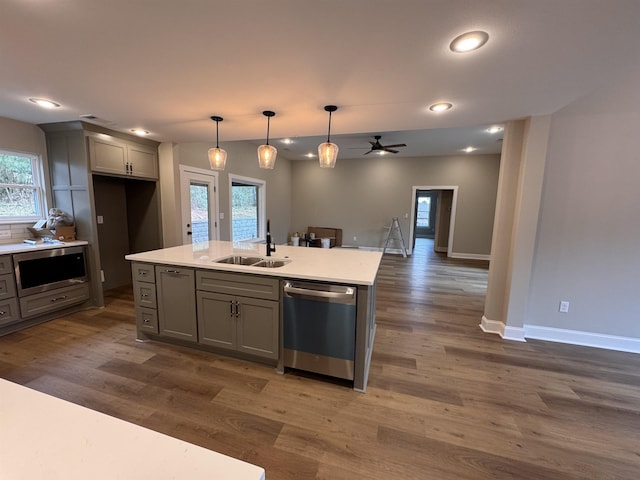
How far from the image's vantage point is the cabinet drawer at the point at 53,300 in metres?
2.88

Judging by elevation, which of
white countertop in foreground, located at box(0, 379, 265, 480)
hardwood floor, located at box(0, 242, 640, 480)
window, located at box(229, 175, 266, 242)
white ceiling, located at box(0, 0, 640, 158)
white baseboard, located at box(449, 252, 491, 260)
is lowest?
hardwood floor, located at box(0, 242, 640, 480)

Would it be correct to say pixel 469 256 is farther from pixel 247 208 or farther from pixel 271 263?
pixel 271 263

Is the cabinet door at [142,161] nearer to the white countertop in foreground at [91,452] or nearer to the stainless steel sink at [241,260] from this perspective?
the stainless steel sink at [241,260]

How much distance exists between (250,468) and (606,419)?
2.58m

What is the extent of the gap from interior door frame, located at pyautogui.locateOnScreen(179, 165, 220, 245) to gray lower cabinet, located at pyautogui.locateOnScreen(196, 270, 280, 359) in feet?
7.84

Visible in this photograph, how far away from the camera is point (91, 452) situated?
0.57 meters

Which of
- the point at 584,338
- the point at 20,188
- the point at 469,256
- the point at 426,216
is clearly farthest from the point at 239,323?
the point at 426,216

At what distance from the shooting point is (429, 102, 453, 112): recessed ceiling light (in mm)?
Result: 2404

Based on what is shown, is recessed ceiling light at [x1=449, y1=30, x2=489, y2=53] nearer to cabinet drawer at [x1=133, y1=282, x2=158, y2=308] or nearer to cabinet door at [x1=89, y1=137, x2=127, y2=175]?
cabinet drawer at [x1=133, y1=282, x2=158, y2=308]

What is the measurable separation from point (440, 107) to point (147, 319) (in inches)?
138

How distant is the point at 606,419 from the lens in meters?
1.82

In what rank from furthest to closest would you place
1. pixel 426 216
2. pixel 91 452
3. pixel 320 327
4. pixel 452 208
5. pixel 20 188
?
pixel 426 216 < pixel 452 208 < pixel 20 188 < pixel 320 327 < pixel 91 452

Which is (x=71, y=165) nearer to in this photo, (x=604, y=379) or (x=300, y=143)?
(x=300, y=143)

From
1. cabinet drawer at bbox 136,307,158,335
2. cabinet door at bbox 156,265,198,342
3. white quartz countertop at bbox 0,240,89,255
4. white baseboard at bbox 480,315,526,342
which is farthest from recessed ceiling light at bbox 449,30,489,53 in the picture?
white quartz countertop at bbox 0,240,89,255
